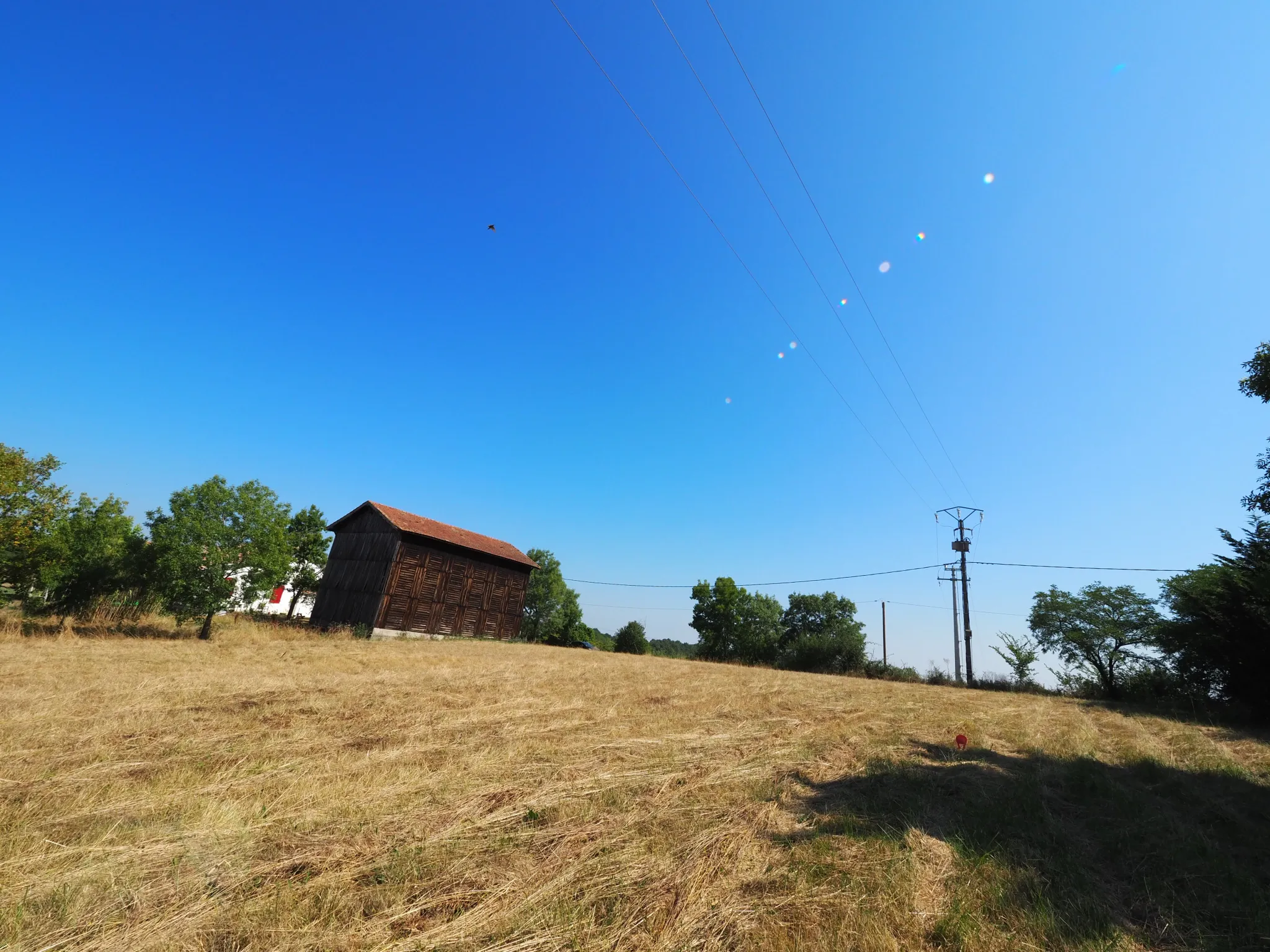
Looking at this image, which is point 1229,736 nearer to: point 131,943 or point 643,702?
point 643,702

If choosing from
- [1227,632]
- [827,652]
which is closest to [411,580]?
[827,652]

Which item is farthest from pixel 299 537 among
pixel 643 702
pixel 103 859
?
pixel 103 859

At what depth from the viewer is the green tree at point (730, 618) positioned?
1935 inches

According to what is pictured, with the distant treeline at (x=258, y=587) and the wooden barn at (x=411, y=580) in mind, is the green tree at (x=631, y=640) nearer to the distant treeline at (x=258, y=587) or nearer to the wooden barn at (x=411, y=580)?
the wooden barn at (x=411, y=580)

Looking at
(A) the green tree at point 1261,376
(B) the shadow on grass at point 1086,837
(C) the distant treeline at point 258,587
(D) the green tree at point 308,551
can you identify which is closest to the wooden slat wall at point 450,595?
(C) the distant treeline at point 258,587

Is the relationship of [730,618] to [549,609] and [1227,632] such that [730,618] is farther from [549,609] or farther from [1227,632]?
[1227,632]

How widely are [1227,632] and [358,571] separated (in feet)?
129

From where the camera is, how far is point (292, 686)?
9984 mm

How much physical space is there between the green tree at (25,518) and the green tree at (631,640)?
3599cm

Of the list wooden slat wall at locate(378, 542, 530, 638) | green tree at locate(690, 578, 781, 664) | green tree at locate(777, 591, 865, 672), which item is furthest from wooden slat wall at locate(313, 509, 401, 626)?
green tree at locate(690, 578, 781, 664)

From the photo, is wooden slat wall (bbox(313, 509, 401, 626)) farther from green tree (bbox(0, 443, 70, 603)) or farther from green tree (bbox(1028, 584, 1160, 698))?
green tree (bbox(1028, 584, 1160, 698))

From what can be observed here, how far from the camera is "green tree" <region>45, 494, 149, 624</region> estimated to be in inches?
803

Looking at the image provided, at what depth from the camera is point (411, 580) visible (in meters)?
29.8

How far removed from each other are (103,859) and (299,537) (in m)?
47.3
